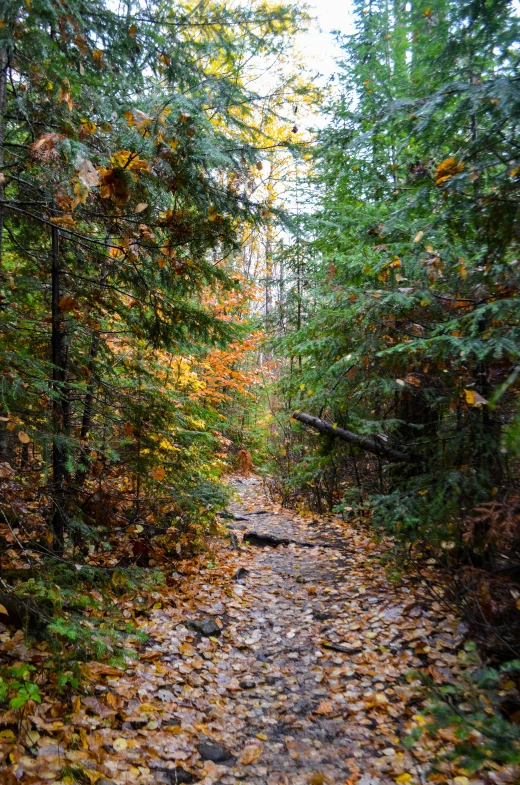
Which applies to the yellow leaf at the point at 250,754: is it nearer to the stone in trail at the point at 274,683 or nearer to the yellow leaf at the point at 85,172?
the stone in trail at the point at 274,683

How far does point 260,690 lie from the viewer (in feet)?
13.9

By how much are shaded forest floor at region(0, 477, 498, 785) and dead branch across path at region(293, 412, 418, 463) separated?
4.80 feet

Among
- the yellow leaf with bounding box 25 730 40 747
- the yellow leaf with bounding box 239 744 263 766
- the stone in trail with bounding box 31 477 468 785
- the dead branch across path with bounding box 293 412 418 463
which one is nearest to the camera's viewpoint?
the yellow leaf with bounding box 25 730 40 747

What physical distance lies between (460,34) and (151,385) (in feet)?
15.4

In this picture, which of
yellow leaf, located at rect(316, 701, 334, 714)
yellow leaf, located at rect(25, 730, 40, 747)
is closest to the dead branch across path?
yellow leaf, located at rect(316, 701, 334, 714)

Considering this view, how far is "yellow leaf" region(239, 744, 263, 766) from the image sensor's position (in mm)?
3332

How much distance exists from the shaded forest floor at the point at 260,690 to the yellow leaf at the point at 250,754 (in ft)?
0.04

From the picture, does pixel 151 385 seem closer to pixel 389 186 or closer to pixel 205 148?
pixel 205 148

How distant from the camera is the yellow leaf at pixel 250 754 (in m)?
3.33

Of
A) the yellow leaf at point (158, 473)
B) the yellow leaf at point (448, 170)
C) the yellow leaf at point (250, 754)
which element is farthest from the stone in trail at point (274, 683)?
the yellow leaf at point (448, 170)

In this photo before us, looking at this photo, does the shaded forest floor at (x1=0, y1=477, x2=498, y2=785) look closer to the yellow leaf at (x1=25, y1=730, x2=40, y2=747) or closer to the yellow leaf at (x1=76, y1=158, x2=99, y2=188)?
the yellow leaf at (x1=25, y1=730, x2=40, y2=747)

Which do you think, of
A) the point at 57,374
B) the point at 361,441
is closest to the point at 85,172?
the point at 57,374

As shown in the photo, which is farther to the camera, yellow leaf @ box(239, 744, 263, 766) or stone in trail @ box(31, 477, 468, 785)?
yellow leaf @ box(239, 744, 263, 766)

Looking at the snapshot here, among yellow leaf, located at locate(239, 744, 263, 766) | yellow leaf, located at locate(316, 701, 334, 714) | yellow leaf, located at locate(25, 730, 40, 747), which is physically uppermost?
yellow leaf, located at locate(25, 730, 40, 747)
